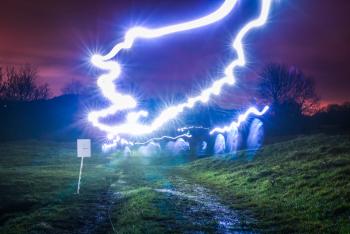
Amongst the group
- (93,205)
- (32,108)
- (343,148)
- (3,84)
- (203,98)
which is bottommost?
(93,205)

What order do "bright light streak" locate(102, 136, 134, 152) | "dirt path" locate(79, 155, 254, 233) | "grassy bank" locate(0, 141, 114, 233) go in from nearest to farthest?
"dirt path" locate(79, 155, 254, 233) → "grassy bank" locate(0, 141, 114, 233) → "bright light streak" locate(102, 136, 134, 152)

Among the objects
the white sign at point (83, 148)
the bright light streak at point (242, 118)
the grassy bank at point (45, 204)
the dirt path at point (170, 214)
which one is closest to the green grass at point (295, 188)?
the dirt path at point (170, 214)

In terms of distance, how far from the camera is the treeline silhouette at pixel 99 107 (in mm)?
65438

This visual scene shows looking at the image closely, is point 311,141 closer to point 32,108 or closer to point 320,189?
point 320,189

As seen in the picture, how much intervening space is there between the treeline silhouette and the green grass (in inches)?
1000

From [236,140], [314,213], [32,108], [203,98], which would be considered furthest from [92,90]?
[314,213]

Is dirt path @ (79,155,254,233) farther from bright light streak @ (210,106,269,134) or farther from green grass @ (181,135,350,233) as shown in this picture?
bright light streak @ (210,106,269,134)

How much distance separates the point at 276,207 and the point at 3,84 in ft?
411

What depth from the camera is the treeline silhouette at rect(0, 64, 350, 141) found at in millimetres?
65438

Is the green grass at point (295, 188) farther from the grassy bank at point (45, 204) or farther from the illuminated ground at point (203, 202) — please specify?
the grassy bank at point (45, 204)

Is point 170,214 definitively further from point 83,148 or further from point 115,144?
point 115,144

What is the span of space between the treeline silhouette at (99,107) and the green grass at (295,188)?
83.3 ft

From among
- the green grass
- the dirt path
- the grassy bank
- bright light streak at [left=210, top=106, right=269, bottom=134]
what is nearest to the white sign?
the grassy bank

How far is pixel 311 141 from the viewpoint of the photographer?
3859cm
